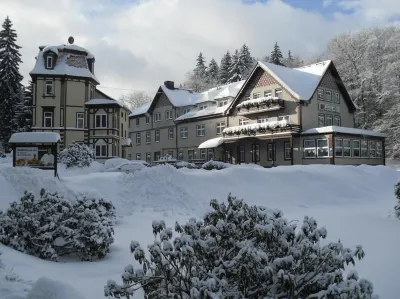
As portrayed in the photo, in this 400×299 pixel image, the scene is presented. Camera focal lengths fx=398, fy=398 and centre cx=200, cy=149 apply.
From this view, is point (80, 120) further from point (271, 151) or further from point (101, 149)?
point (271, 151)

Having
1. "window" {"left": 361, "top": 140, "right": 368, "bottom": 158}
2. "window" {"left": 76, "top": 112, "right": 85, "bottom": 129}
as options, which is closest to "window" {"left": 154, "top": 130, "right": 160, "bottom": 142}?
"window" {"left": 76, "top": 112, "right": 85, "bottom": 129}

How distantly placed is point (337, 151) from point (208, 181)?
1953 cm

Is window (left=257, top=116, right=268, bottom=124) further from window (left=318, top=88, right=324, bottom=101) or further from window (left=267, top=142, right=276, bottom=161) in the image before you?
window (left=318, top=88, right=324, bottom=101)

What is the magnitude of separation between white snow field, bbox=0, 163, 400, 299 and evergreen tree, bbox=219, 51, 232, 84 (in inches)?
2043

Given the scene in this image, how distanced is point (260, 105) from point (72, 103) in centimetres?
1940

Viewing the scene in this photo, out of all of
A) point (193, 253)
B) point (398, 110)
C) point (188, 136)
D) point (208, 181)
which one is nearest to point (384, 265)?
point (193, 253)

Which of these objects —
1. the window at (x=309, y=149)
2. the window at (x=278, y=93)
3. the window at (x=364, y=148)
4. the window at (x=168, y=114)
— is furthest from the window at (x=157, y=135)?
the window at (x=364, y=148)

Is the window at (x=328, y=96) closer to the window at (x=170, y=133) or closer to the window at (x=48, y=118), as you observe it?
the window at (x=170, y=133)

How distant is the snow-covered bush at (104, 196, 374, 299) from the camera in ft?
12.3

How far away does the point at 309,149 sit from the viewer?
35781 mm

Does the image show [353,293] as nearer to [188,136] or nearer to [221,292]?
[221,292]

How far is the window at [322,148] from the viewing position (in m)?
34.6

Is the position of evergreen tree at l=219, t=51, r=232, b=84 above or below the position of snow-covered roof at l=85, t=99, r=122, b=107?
above

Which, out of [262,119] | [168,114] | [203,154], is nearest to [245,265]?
[262,119]
